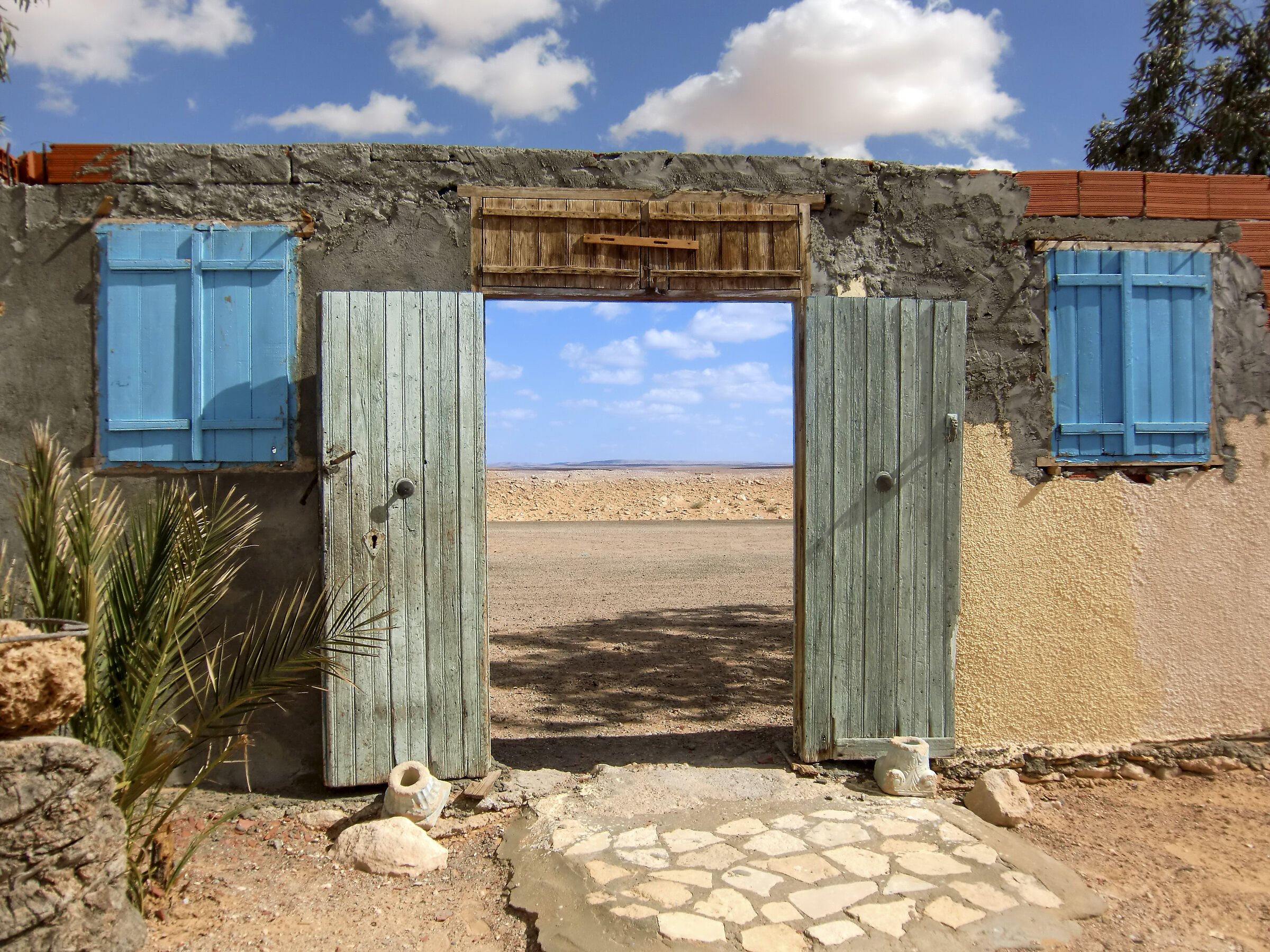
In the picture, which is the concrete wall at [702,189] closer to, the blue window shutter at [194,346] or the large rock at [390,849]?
the blue window shutter at [194,346]

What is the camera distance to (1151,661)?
4.28m

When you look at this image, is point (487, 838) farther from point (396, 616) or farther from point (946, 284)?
point (946, 284)

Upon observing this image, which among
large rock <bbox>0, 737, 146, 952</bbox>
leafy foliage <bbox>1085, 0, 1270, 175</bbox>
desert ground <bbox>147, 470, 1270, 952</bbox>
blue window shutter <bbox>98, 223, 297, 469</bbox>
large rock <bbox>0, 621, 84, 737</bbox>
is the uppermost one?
leafy foliage <bbox>1085, 0, 1270, 175</bbox>

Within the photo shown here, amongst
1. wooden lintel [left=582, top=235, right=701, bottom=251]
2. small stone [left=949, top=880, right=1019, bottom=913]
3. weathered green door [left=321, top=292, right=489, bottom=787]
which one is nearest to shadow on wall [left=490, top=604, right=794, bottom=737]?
weathered green door [left=321, top=292, right=489, bottom=787]

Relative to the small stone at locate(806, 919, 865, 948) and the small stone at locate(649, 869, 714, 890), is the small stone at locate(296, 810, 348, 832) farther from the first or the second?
the small stone at locate(806, 919, 865, 948)

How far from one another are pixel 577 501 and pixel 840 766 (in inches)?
725

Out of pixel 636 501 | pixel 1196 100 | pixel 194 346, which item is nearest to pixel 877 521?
pixel 194 346

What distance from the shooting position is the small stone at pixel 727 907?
291cm

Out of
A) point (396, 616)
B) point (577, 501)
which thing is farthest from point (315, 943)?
point (577, 501)

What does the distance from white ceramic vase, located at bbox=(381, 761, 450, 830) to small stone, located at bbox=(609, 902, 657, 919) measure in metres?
1.01

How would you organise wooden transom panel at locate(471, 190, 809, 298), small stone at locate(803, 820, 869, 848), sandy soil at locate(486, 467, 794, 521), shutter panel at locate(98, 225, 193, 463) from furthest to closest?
sandy soil at locate(486, 467, 794, 521)
wooden transom panel at locate(471, 190, 809, 298)
shutter panel at locate(98, 225, 193, 463)
small stone at locate(803, 820, 869, 848)

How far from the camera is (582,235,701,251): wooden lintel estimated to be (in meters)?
4.00

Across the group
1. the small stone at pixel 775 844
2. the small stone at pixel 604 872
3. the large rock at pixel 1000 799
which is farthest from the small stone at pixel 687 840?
the large rock at pixel 1000 799

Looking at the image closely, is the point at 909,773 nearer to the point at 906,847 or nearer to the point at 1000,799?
the point at 1000,799
